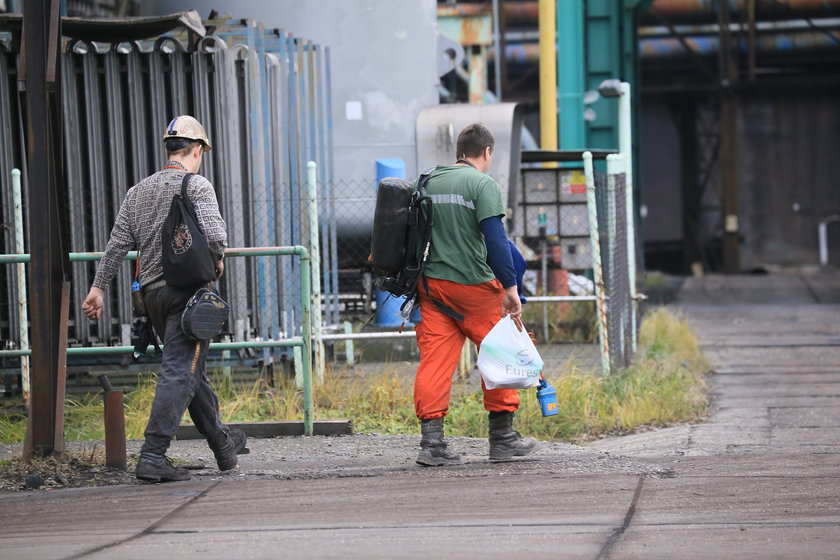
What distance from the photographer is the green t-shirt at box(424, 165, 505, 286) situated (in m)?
6.64

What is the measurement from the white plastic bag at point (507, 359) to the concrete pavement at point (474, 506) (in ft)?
1.57

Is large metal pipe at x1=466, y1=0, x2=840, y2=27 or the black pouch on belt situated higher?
large metal pipe at x1=466, y1=0, x2=840, y2=27

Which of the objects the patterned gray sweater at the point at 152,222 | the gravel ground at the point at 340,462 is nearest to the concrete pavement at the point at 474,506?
the gravel ground at the point at 340,462

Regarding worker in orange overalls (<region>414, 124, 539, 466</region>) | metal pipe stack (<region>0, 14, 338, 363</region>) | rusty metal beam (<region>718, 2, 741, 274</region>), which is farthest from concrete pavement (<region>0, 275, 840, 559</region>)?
rusty metal beam (<region>718, 2, 741, 274</region>)

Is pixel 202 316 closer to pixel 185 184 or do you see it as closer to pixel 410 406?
pixel 185 184

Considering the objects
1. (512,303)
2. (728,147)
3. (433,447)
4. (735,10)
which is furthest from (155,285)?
(735,10)

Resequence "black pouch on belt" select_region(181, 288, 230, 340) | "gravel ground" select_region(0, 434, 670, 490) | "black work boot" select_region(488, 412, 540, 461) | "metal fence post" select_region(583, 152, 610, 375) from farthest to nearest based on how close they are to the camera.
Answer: "metal fence post" select_region(583, 152, 610, 375) → "black work boot" select_region(488, 412, 540, 461) → "gravel ground" select_region(0, 434, 670, 490) → "black pouch on belt" select_region(181, 288, 230, 340)

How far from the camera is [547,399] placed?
7.01 meters

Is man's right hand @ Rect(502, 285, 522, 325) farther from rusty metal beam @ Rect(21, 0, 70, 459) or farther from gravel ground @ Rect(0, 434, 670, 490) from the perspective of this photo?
rusty metal beam @ Rect(21, 0, 70, 459)

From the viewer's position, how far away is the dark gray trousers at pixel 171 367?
6.24 meters

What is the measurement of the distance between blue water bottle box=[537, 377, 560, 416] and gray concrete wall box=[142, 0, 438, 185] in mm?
7041

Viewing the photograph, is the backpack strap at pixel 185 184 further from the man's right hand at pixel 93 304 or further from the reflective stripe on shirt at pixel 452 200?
the reflective stripe on shirt at pixel 452 200

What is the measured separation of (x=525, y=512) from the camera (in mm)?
5570

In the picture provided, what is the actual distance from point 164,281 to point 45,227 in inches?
33.7
